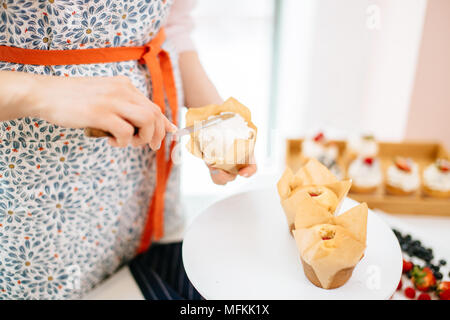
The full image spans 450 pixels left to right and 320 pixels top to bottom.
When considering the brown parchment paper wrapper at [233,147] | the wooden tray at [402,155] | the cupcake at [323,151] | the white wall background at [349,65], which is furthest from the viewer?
the white wall background at [349,65]

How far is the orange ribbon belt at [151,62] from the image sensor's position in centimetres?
67

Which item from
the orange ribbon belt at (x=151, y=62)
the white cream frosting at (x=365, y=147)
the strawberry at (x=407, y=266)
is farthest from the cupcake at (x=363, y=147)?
the orange ribbon belt at (x=151, y=62)

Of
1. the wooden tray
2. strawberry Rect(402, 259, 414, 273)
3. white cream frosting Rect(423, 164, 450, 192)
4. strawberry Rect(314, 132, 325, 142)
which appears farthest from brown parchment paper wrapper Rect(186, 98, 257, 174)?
white cream frosting Rect(423, 164, 450, 192)

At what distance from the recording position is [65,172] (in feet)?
2.46

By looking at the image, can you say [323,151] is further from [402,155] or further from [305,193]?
[305,193]

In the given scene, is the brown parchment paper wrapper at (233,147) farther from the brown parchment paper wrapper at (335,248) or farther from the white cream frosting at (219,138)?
the brown parchment paper wrapper at (335,248)

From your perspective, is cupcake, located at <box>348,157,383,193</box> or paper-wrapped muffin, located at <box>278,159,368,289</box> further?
cupcake, located at <box>348,157,383,193</box>

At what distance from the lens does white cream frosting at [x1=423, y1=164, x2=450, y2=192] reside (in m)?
1.26

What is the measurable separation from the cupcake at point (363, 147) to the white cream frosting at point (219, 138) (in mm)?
783

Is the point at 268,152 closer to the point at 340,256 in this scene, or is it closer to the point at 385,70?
the point at 385,70

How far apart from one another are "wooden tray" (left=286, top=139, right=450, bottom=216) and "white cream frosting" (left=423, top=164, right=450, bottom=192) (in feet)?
0.14

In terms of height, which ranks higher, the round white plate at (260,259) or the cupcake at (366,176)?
the round white plate at (260,259)

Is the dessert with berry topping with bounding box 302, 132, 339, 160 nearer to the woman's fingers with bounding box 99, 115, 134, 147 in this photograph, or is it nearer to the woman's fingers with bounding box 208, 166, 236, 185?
the woman's fingers with bounding box 208, 166, 236, 185
